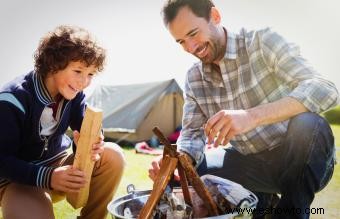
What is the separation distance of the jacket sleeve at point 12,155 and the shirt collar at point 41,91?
0.14 metres

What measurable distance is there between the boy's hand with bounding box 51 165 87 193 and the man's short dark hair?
96 centimetres

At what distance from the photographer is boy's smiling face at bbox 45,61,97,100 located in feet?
6.93

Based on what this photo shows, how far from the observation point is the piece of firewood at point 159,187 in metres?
1.51

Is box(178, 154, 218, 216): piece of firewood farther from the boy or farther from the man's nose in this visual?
the man's nose

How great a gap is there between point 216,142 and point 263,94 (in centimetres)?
84

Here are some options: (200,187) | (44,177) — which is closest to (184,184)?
(200,187)

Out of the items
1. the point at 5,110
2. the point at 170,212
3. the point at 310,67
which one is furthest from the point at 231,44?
the point at 5,110

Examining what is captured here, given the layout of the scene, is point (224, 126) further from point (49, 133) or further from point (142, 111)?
point (142, 111)

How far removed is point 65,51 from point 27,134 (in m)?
0.48

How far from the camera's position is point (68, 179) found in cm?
190

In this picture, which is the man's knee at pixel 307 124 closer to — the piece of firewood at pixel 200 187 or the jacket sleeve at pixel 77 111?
the piece of firewood at pixel 200 187

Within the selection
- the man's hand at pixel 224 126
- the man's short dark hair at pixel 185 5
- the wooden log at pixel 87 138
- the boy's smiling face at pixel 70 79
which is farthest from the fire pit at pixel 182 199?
the man's short dark hair at pixel 185 5

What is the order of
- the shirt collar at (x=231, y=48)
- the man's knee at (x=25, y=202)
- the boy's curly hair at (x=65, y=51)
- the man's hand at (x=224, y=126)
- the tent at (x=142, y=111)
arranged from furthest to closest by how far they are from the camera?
the tent at (x=142, y=111) → the shirt collar at (x=231, y=48) → the boy's curly hair at (x=65, y=51) → the man's knee at (x=25, y=202) → the man's hand at (x=224, y=126)

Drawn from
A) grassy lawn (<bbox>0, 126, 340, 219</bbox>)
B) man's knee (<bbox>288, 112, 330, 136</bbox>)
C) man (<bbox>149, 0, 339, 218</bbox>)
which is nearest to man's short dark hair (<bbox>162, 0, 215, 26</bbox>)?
man (<bbox>149, 0, 339, 218</bbox>)
